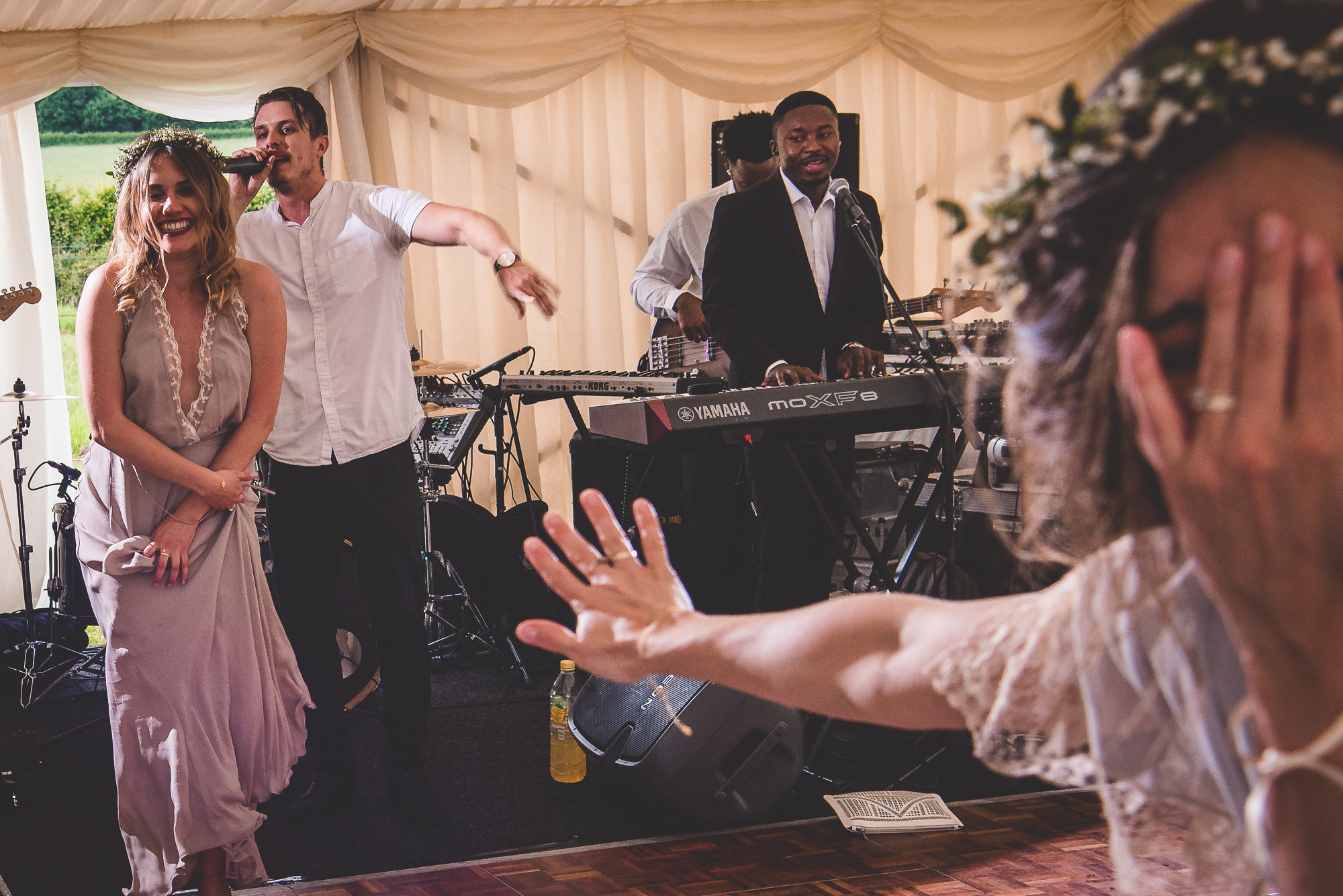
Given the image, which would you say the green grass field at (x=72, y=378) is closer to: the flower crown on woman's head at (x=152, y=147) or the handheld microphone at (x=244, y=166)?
the handheld microphone at (x=244, y=166)

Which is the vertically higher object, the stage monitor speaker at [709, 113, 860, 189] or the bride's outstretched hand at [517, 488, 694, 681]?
the stage monitor speaker at [709, 113, 860, 189]

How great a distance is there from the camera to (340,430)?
2.91 meters

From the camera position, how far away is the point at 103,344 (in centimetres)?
231

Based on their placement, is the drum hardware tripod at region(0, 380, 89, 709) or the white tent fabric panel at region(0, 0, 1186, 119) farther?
the white tent fabric panel at region(0, 0, 1186, 119)

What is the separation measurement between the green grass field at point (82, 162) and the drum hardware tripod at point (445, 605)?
3.18 meters

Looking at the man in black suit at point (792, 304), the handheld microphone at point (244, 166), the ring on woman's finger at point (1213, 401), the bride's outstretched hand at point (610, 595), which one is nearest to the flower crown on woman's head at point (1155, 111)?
the ring on woman's finger at point (1213, 401)

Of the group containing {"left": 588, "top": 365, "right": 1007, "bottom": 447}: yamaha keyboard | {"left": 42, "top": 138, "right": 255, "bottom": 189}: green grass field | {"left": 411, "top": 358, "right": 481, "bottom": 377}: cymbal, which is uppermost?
{"left": 42, "top": 138, "right": 255, "bottom": 189}: green grass field

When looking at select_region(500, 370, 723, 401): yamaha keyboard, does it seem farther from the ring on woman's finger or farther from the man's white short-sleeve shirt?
the ring on woman's finger

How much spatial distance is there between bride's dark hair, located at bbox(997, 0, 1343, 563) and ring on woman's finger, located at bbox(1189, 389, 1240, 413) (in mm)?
88

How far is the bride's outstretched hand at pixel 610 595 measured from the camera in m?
1.06

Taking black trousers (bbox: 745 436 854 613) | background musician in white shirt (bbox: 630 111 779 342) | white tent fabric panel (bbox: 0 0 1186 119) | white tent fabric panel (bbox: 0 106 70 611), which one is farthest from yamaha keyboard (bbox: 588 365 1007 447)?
white tent fabric panel (bbox: 0 106 70 611)

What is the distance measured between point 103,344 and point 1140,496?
223 centimetres

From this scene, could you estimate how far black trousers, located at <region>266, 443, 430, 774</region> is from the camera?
9.66 feet

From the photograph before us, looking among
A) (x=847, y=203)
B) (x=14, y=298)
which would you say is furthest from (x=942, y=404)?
(x=14, y=298)
